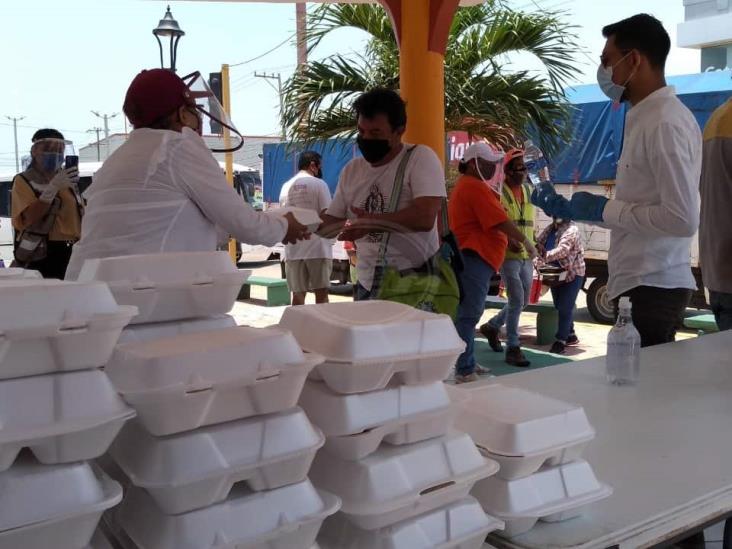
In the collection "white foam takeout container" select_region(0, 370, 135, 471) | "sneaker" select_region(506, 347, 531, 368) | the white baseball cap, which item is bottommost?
"sneaker" select_region(506, 347, 531, 368)

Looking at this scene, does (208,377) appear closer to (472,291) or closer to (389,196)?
(389,196)

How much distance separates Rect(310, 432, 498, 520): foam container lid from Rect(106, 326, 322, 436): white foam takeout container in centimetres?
16

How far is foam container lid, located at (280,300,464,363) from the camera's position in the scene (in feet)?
3.52

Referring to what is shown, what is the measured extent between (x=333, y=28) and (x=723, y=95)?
373 cm

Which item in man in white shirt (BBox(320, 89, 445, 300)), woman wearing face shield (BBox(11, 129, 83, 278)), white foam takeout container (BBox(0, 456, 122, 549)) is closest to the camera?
white foam takeout container (BBox(0, 456, 122, 549))

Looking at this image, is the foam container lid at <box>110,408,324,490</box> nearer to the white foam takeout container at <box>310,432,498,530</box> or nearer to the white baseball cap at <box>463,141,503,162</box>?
the white foam takeout container at <box>310,432,498,530</box>

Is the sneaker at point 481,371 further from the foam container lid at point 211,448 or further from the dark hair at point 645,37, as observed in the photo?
the foam container lid at point 211,448

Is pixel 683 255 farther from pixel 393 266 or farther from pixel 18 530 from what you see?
Result: pixel 18 530

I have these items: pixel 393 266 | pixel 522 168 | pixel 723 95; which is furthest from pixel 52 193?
pixel 723 95

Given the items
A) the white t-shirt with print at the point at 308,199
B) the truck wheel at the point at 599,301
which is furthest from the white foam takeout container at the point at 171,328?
the truck wheel at the point at 599,301

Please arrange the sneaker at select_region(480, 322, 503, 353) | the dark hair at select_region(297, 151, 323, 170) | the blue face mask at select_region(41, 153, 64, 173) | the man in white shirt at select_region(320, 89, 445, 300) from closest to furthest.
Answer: the man in white shirt at select_region(320, 89, 445, 300) → the blue face mask at select_region(41, 153, 64, 173) → the sneaker at select_region(480, 322, 503, 353) → the dark hair at select_region(297, 151, 323, 170)

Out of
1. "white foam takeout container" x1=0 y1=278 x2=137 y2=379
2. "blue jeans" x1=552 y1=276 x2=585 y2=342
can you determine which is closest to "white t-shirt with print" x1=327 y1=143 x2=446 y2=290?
"white foam takeout container" x1=0 y1=278 x2=137 y2=379

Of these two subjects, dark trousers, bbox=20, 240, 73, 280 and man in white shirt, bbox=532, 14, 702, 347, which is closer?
man in white shirt, bbox=532, 14, 702, 347

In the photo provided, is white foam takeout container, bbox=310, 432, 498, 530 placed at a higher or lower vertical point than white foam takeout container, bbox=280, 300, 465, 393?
lower
